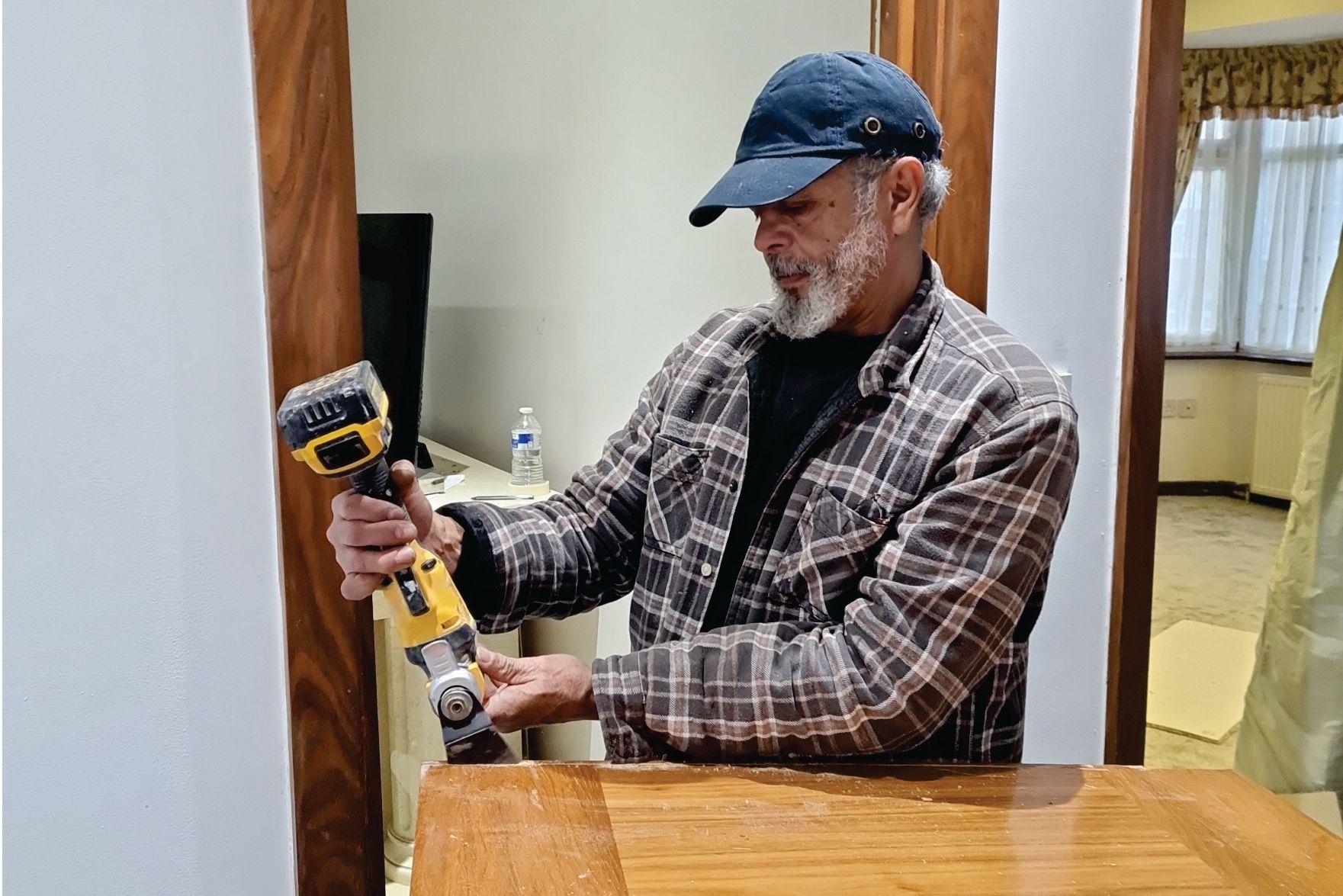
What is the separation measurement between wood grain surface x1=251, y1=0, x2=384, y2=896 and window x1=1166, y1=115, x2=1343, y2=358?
564 cm

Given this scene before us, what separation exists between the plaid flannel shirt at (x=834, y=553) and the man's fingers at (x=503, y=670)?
9 cm

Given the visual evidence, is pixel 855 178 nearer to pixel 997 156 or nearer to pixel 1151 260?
pixel 997 156

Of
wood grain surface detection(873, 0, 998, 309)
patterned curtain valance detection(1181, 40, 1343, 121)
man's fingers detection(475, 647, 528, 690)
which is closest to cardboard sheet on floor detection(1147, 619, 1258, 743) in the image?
wood grain surface detection(873, 0, 998, 309)

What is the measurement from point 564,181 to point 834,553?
155cm

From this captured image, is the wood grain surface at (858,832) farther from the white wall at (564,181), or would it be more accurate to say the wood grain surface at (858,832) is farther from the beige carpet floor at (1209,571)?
the beige carpet floor at (1209,571)

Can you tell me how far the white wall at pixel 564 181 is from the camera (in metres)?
2.07

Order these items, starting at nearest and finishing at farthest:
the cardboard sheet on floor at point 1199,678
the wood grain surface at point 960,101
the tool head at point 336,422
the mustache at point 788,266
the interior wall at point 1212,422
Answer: the tool head at point 336,422 → the mustache at point 788,266 → the wood grain surface at point 960,101 → the cardboard sheet on floor at point 1199,678 → the interior wall at point 1212,422

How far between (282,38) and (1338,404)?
2.34 metres

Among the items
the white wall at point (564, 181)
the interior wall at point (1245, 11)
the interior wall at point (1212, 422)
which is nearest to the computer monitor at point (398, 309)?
the white wall at point (564, 181)

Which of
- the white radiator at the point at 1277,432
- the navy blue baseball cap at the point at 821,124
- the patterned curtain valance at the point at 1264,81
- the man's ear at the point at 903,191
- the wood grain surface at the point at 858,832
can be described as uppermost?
the patterned curtain valance at the point at 1264,81

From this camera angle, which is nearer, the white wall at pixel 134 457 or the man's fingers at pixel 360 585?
the white wall at pixel 134 457

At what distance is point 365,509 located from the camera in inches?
40.0

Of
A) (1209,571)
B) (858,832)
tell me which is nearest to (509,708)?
(858,832)

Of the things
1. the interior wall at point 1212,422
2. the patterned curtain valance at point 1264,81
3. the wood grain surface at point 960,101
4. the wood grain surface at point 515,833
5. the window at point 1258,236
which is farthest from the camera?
the interior wall at point 1212,422
